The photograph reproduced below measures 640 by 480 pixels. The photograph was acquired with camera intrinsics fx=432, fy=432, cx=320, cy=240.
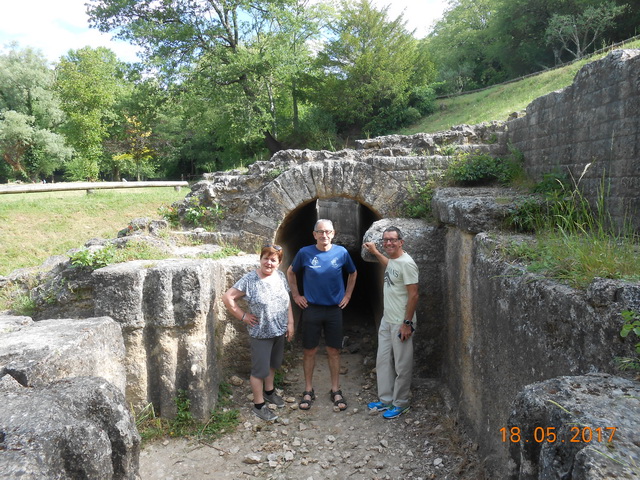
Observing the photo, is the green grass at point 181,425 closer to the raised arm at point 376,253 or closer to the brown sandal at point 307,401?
the brown sandal at point 307,401

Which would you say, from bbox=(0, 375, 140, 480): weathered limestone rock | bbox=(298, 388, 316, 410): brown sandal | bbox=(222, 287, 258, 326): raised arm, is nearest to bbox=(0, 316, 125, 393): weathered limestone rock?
bbox=(0, 375, 140, 480): weathered limestone rock

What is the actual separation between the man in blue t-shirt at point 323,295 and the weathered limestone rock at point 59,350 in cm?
205

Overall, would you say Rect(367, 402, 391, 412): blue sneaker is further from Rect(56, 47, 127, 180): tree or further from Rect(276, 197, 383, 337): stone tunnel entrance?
Rect(56, 47, 127, 180): tree

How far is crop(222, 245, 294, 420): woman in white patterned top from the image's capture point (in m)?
4.59

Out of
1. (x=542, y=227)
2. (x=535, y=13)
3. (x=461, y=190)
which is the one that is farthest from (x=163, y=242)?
(x=535, y=13)

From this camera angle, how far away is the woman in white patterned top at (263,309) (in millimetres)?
4594

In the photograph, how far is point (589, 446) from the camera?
1.37 metres

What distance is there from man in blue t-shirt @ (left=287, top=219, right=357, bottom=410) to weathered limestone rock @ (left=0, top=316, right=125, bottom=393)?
6.73 ft

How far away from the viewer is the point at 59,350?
113 inches

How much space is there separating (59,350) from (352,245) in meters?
9.11

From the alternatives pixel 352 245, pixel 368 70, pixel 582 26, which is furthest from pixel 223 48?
pixel 582 26

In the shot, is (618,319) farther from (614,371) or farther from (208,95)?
(208,95)

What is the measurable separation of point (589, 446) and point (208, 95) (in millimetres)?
18921
